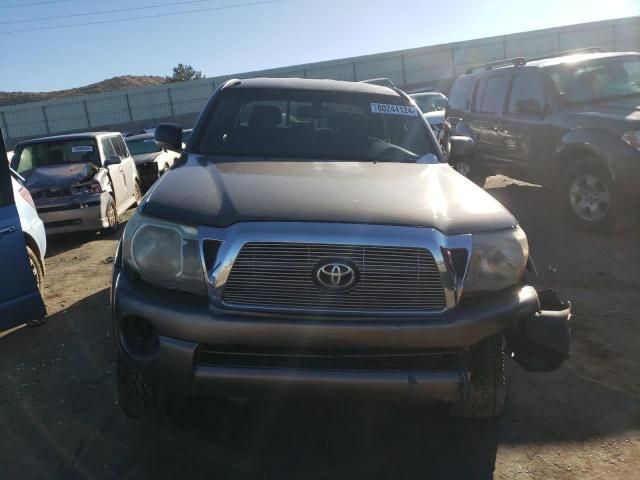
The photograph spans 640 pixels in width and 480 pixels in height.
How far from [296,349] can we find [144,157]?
37.6 ft

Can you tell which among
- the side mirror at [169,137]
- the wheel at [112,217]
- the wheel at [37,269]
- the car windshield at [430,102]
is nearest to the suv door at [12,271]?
the wheel at [37,269]

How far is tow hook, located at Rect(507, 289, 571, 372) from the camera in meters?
2.51

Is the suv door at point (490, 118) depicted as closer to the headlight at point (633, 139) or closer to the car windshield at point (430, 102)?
the headlight at point (633, 139)

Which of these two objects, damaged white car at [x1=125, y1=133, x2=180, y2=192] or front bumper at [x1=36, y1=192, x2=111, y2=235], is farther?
damaged white car at [x1=125, y1=133, x2=180, y2=192]

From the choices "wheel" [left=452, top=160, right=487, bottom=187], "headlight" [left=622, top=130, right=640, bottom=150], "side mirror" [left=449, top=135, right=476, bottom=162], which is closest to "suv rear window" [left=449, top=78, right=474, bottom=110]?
"wheel" [left=452, top=160, right=487, bottom=187]

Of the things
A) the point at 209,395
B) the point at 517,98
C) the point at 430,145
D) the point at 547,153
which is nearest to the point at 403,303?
the point at 209,395

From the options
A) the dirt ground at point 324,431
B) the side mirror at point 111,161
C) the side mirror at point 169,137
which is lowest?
the dirt ground at point 324,431

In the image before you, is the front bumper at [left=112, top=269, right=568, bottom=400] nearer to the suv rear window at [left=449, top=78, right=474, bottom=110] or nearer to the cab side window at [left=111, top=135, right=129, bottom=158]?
the suv rear window at [left=449, top=78, right=474, bottom=110]

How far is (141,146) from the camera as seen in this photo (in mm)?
13695

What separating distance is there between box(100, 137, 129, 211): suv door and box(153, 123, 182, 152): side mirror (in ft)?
16.5

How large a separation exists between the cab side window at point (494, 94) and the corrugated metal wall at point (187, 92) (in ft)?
91.4

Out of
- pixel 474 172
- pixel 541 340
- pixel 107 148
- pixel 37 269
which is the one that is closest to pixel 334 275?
pixel 541 340

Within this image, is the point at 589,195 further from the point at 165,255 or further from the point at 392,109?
the point at 165,255

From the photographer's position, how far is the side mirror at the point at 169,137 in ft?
13.5
